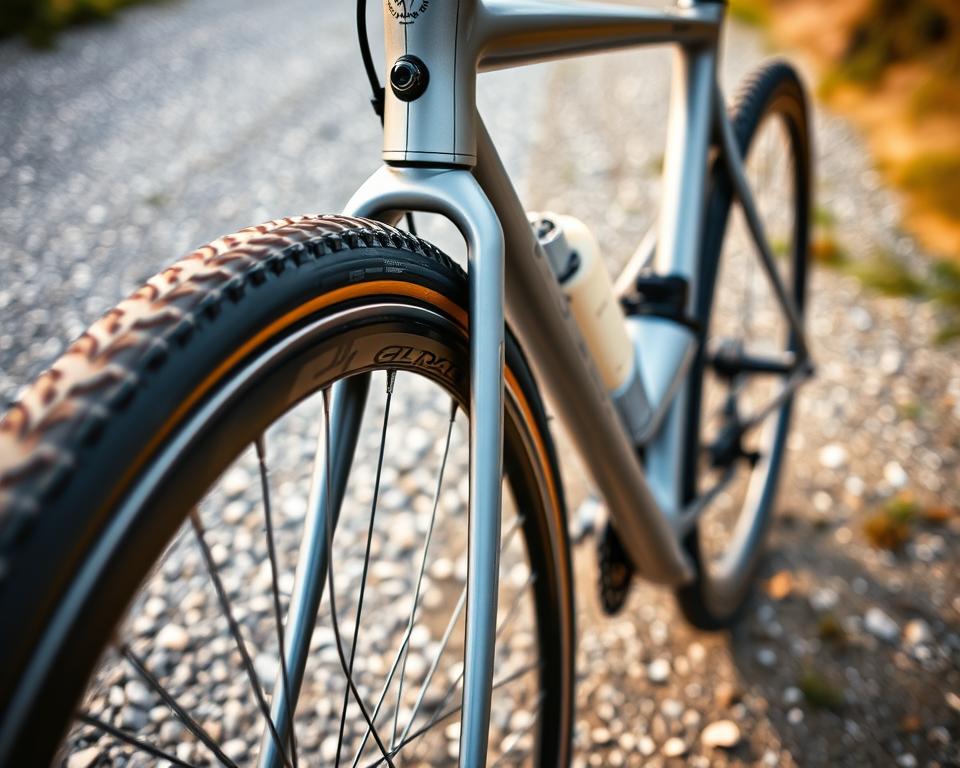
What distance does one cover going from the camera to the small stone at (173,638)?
167cm

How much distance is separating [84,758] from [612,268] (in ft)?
9.01

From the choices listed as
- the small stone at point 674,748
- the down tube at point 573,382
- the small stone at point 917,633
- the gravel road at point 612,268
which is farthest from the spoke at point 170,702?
the small stone at point 917,633

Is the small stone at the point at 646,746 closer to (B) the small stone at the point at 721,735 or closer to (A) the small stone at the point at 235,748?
(B) the small stone at the point at 721,735

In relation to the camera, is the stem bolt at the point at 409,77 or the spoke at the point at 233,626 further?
the stem bolt at the point at 409,77

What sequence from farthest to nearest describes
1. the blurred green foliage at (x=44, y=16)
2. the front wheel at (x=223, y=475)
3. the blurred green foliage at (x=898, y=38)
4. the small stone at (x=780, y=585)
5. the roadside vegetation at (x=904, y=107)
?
the blurred green foliage at (x=44, y=16) → the blurred green foliage at (x=898, y=38) → the roadside vegetation at (x=904, y=107) → the small stone at (x=780, y=585) → the front wheel at (x=223, y=475)

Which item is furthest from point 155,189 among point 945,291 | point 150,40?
point 945,291

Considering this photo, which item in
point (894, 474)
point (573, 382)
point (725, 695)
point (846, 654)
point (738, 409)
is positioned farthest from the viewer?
point (894, 474)

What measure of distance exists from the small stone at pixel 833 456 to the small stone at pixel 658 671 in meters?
1.01

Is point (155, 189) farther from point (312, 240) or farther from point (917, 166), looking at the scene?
point (917, 166)

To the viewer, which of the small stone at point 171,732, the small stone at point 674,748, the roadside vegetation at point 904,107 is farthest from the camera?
the roadside vegetation at point 904,107

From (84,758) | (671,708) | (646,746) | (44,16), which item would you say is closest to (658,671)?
(671,708)

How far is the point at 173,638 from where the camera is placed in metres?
1.69

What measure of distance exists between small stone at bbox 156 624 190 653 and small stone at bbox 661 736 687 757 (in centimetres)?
112

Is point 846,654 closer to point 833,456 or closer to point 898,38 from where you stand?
point 833,456
